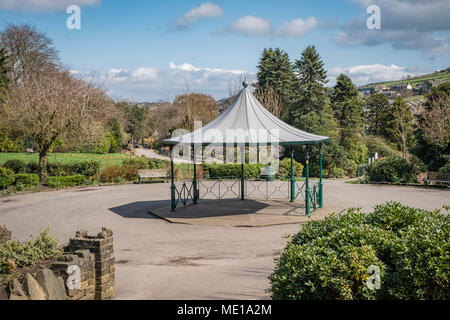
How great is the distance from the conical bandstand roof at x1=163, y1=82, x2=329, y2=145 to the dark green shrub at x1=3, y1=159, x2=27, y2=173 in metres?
12.6

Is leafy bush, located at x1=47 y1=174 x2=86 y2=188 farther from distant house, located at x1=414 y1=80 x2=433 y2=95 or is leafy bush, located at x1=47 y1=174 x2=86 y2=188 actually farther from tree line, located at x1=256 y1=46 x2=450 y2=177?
distant house, located at x1=414 y1=80 x2=433 y2=95

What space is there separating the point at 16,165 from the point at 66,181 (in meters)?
3.05

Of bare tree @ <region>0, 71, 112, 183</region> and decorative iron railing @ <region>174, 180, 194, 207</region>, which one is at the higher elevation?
bare tree @ <region>0, 71, 112, 183</region>

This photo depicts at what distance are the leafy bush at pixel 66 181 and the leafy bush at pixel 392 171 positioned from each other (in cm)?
1674

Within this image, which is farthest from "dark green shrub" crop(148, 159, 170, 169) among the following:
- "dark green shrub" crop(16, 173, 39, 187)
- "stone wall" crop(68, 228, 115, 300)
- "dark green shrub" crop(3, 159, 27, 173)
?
"stone wall" crop(68, 228, 115, 300)

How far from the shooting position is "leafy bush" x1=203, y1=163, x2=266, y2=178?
24391mm

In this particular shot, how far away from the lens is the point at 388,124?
4444cm

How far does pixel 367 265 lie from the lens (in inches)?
160

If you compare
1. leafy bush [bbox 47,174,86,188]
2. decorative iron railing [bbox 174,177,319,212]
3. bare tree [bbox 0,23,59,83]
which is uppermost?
bare tree [bbox 0,23,59,83]

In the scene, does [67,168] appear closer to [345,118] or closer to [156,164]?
[156,164]

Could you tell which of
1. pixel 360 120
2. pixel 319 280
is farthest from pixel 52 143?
pixel 360 120

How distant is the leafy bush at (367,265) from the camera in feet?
12.6

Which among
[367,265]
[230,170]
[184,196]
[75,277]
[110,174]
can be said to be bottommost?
[75,277]

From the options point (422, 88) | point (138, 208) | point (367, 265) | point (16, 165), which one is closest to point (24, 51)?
point (16, 165)
